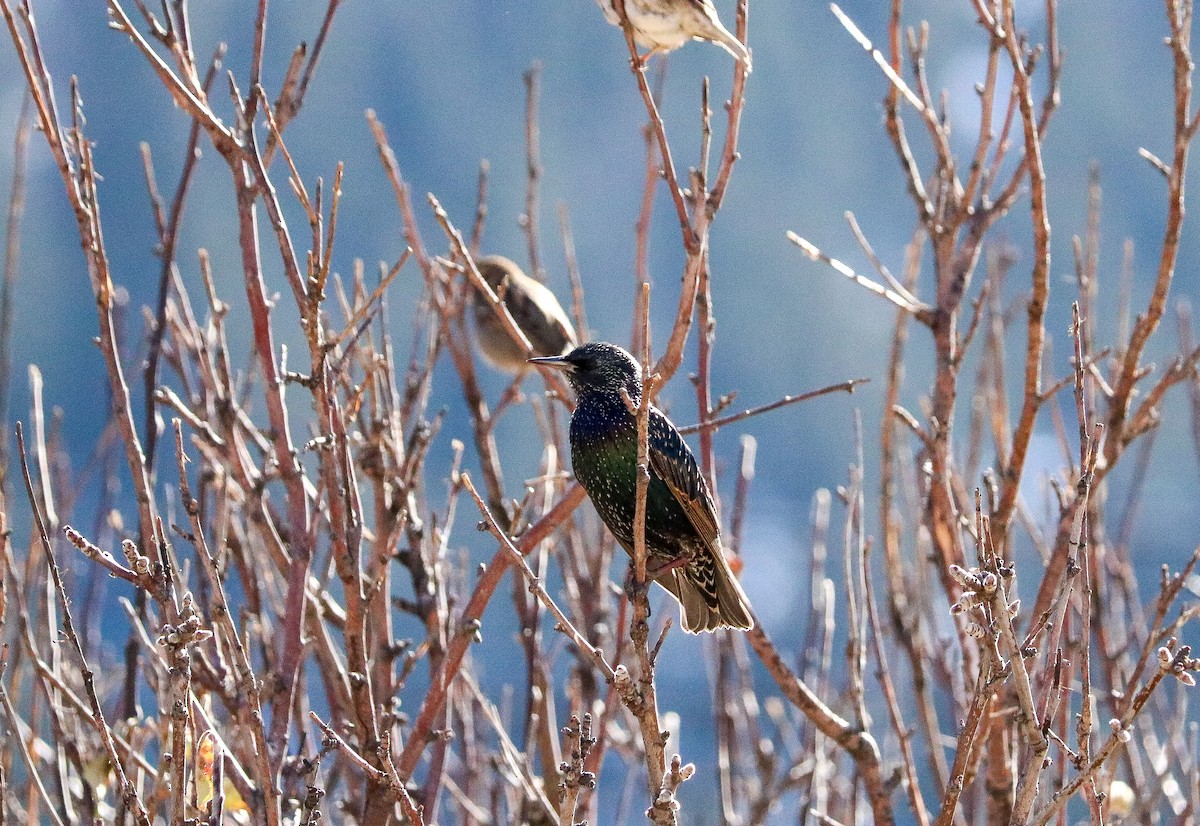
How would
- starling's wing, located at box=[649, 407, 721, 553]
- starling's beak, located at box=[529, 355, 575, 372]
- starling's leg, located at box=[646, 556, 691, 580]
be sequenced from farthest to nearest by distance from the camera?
starling's beak, located at box=[529, 355, 575, 372]
starling's wing, located at box=[649, 407, 721, 553]
starling's leg, located at box=[646, 556, 691, 580]

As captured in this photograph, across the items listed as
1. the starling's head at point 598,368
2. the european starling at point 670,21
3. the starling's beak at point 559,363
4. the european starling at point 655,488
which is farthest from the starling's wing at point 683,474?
the european starling at point 670,21

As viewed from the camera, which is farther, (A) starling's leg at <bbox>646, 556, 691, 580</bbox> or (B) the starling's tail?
(B) the starling's tail

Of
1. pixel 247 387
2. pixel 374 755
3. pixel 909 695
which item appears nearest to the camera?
pixel 374 755

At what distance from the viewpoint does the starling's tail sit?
3373 millimetres

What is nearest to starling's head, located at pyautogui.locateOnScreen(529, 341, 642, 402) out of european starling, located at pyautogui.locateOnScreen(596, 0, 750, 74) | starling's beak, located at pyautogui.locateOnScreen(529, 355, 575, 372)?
starling's beak, located at pyautogui.locateOnScreen(529, 355, 575, 372)

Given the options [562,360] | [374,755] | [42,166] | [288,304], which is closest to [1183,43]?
[562,360]

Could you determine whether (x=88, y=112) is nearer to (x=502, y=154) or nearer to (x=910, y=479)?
(x=502, y=154)

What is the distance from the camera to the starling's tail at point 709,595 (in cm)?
337

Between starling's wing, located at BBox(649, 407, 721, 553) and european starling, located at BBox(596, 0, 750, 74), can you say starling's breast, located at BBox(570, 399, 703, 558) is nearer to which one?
starling's wing, located at BBox(649, 407, 721, 553)

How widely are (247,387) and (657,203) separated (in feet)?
17.1

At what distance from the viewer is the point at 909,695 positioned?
7184 mm

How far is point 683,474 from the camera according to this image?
3340mm

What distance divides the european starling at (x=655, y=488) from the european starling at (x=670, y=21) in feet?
2.83

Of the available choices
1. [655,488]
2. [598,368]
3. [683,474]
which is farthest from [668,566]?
[598,368]
